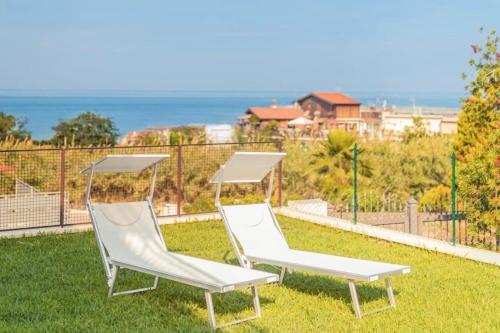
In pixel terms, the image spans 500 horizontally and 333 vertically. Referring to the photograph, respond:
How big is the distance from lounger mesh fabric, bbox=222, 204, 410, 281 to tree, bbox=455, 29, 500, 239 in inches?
117

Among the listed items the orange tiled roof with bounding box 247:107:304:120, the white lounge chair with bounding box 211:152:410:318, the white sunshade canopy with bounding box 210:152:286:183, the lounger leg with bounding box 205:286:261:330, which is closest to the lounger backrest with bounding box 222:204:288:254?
the white lounge chair with bounding box 211:152:410:318

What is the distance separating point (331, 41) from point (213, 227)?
137m

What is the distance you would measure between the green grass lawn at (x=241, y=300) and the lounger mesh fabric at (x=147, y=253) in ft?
1.16

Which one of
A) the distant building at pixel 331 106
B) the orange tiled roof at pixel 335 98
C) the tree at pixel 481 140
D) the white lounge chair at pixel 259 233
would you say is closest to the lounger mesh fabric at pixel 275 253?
the white lounge chair at pixel 259 233

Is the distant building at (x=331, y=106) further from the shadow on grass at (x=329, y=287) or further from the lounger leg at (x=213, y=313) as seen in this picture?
the lounger leg at (x=213, y=313)

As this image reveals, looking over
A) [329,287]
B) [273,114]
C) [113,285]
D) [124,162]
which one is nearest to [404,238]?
[329,287]

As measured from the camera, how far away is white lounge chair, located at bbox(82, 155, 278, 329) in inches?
224

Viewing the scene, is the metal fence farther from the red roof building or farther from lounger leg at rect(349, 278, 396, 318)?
the red roof building

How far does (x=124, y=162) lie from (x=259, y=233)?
1.55m

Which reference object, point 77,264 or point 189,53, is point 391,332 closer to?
point 77,264

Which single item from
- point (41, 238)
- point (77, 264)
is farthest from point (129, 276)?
point (41, 238)

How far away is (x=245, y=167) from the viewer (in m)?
7.41

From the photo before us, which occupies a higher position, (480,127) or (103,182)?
(480,127)

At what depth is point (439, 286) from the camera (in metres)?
7.08
